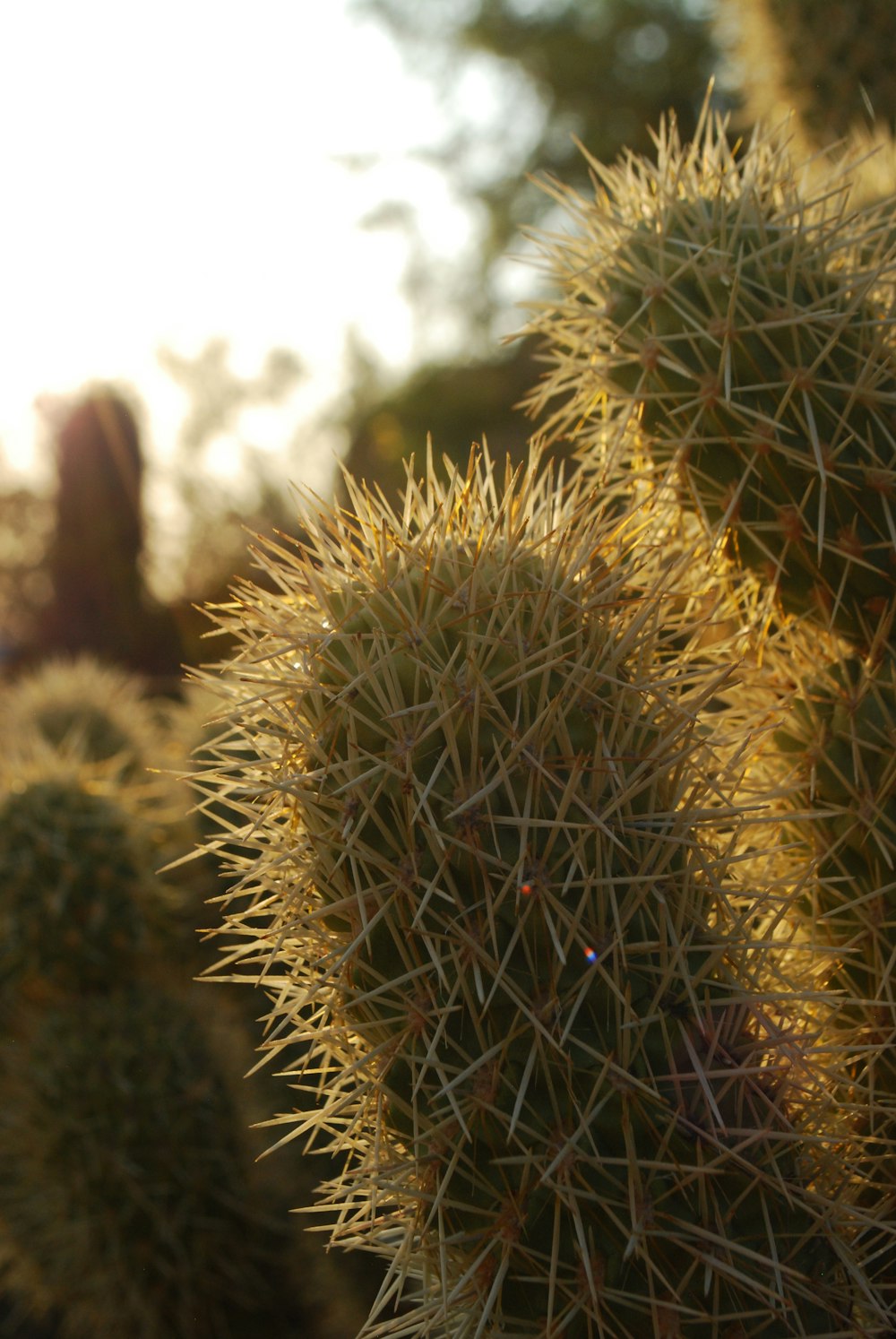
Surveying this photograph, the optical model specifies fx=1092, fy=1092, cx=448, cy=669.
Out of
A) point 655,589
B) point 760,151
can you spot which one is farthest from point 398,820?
point 760,151

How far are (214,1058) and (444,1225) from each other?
5.32ft

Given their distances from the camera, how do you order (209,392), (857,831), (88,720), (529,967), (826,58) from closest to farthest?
(529,967) → (857,831) → (826,58) → (88,720) → (209,392)

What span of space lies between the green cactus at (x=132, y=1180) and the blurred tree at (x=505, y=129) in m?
6.50

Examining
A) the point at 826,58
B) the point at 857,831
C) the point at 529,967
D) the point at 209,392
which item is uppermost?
the point at 826,58

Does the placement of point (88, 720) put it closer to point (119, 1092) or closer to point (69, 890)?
point (69, 890)

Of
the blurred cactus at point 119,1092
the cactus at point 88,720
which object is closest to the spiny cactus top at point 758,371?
the blurred cactus at point 119,1092

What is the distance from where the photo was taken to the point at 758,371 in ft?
4.30

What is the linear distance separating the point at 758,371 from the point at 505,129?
9880 mm

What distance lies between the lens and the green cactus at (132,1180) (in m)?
2.32

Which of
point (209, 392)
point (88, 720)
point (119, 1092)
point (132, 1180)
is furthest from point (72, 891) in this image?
point (209, 392)

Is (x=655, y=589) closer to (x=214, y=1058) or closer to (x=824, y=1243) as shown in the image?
(x=824, y=1243)

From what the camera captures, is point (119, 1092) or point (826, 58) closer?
point (119, 1092)

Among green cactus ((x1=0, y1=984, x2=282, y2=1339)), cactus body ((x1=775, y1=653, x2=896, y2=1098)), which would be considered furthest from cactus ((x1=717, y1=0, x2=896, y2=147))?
green cactus ((x1=0, y1=984, x2=282, y2=1339))

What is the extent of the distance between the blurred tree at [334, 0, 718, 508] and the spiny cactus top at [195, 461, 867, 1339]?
759cm
